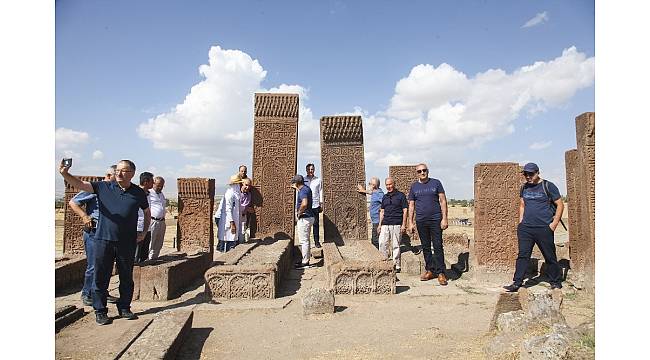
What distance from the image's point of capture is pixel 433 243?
6.07 meters

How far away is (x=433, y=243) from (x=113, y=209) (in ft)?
13.4

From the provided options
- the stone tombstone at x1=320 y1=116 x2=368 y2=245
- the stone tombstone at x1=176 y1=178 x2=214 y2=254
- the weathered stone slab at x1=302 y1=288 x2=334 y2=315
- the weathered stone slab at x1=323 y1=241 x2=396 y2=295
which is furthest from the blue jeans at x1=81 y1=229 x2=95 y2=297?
the stone tombstone at x1=320 y1=116 x2=368 y2=245

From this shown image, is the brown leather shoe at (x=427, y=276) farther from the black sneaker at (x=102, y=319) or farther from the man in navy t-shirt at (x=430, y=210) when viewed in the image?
the black sneaker at (x=102, y=319)

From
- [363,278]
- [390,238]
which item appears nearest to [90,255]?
[363,278]

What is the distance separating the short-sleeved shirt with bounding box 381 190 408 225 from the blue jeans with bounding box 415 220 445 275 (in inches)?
16.7

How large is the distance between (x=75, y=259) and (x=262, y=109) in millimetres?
4216

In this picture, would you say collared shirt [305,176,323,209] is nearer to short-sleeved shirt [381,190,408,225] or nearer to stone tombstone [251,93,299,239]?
stone tombstone [251,93,299,239]

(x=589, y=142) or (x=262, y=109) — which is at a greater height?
(x=262, y=109)

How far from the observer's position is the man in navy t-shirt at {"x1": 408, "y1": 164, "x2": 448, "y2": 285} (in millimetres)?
5918

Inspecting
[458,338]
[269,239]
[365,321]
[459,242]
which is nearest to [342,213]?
[269,239]

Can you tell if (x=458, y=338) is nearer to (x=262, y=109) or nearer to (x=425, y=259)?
(x=425, y=259)

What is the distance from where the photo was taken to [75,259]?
633cm

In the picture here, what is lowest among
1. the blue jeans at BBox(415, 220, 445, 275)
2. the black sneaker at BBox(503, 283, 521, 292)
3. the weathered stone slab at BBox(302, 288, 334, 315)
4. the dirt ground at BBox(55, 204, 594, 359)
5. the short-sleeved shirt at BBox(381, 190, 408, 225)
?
the dirt ground at BBox(55, 204, 594, 359)

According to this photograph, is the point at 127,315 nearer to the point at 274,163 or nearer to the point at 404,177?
the point at 274,163
